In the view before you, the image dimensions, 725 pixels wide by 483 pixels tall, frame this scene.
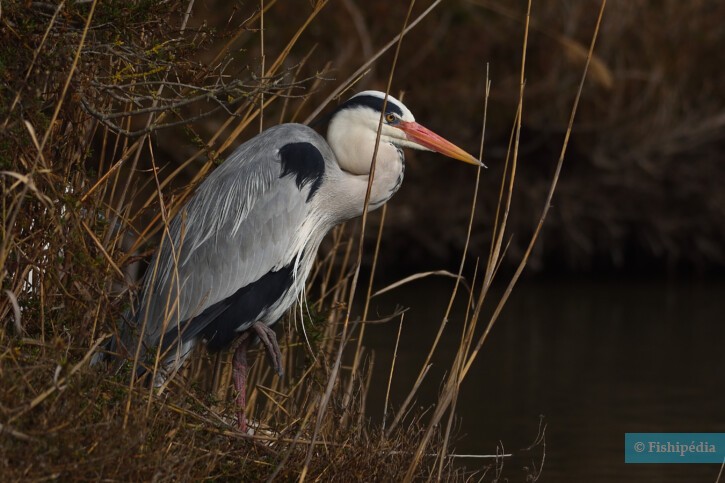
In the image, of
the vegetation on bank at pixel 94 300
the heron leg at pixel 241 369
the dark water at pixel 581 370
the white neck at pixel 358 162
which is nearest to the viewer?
the vegetation on bank at pixel 94 300

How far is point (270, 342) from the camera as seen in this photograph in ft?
12.7

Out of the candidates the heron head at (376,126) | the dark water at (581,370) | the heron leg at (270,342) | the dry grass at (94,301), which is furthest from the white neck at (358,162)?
the dark water at (581,370)

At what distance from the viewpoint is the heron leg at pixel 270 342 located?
3.81 metres

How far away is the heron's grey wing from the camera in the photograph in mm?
3830

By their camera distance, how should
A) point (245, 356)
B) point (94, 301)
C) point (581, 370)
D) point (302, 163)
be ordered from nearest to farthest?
point (94, 301) < point (302, 163) < point (245, 356) < point (581, 370)

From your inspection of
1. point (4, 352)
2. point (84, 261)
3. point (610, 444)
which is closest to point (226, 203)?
point (84, 261)

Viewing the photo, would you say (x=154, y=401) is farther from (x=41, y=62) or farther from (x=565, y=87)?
(x=565, y=87)

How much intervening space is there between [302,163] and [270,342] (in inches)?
21.2

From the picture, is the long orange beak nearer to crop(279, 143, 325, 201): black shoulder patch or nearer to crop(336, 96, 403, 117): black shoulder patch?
crop(336, 96, 403, 117): black shoulder patch

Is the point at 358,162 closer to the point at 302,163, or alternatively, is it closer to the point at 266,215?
the point at 302,163

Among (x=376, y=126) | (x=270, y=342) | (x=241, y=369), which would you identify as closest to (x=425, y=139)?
(x=376, y=126)

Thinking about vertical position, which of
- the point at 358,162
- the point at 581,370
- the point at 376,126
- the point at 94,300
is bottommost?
the point at 581,370

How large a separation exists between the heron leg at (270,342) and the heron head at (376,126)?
58cm

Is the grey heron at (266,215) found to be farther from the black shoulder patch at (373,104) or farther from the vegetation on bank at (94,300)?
the vegetation on bank at (94,300)
